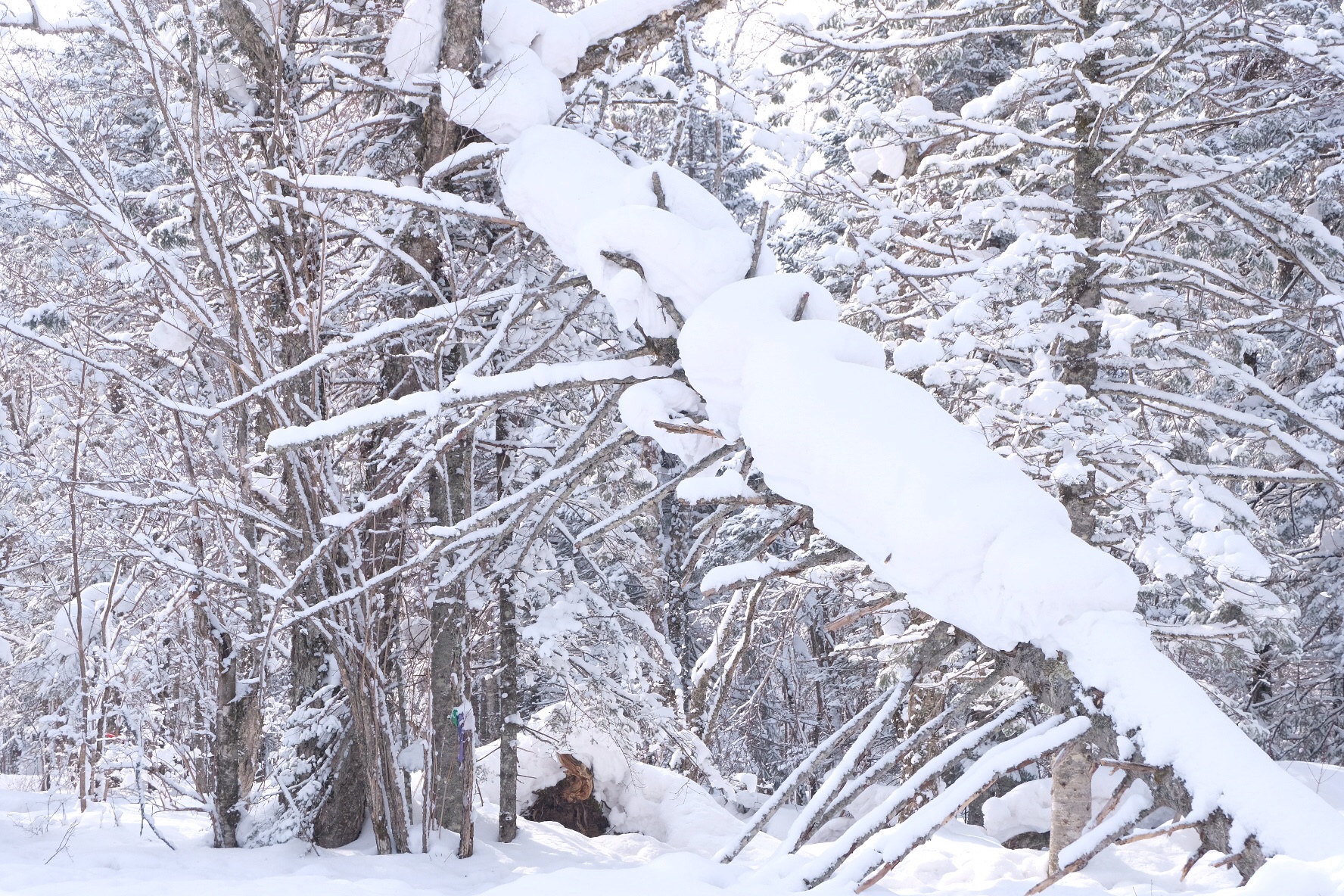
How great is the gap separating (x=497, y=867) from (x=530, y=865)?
1.73 ft

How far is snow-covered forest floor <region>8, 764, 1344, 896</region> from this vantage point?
2.73 metres

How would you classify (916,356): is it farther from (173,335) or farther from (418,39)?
(173,335)

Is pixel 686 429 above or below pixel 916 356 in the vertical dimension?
below

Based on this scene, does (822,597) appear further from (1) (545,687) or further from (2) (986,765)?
(2) (986,765)

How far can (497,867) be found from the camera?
19.6 feet

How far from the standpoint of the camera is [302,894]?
3305 millimetres

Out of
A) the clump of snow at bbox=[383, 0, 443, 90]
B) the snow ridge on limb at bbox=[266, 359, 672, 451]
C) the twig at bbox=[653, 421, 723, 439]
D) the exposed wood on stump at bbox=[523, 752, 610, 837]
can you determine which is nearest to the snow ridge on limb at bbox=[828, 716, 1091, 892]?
the twig at bbox=[653, 421, 723, 439]

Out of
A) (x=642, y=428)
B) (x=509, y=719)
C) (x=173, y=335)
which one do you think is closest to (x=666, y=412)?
(x=642, y=428)

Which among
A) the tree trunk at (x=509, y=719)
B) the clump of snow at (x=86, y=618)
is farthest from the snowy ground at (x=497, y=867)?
the clump of snow at (x=86, y=618)

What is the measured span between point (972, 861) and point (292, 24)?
751cm

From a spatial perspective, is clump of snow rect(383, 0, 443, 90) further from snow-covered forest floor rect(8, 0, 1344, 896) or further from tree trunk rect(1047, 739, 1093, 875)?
tree trunk rect(1047, 739, 1093, 875)

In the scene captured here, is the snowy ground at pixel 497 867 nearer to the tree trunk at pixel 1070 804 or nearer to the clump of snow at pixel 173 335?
the tree trunk at pixel 1070 804

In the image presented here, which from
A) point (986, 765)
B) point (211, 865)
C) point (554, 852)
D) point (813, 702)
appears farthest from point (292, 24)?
point (813, 702)

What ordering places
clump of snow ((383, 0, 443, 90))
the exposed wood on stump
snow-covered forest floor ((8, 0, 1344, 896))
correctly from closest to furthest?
snow-covered forest floor ((8, 0, 1344, 896)), clump of snow ((383, 0, 443, 90)), the exposed wood on stump
